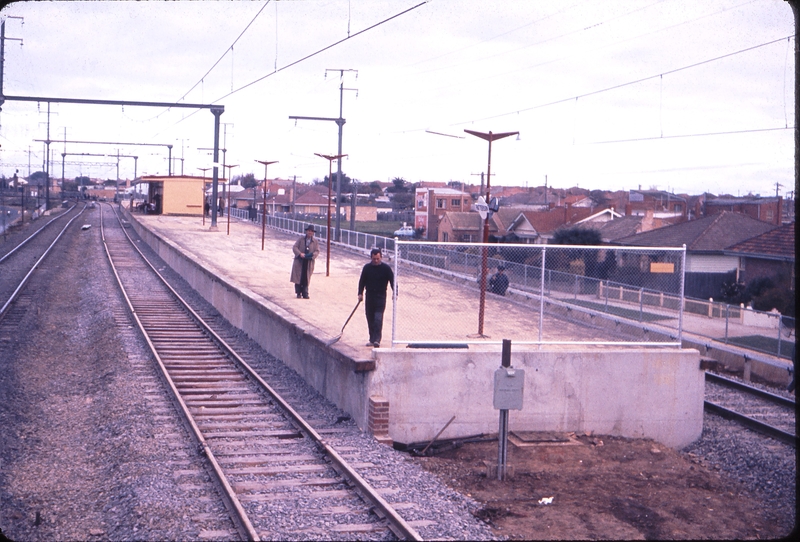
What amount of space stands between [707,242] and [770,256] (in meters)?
8.42

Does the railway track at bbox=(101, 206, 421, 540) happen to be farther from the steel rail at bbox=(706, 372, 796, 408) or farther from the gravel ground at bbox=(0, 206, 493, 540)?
the steel rail at bbox=(706, 372, 796, 408)

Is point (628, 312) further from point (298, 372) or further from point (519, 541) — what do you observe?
point (519, 541)

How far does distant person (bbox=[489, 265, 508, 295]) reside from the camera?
1688cm

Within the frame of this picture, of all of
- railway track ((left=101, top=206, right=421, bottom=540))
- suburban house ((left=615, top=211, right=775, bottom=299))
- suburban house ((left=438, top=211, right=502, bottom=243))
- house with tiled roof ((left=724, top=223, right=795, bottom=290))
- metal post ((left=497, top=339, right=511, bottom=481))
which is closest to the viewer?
railway track ((left=101, top=206, right=421, bottom=540))

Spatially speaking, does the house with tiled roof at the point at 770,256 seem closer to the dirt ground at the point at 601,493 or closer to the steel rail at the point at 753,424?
the steel rail at the point at 753,424

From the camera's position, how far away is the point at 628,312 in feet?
62.7

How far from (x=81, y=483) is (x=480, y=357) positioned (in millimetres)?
5198

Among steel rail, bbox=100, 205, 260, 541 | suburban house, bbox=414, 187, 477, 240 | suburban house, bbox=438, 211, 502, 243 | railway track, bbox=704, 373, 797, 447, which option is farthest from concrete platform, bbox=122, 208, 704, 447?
suburban house, bbox=414, 187, 477, 240

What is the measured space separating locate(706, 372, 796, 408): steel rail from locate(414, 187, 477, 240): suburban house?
25382mm

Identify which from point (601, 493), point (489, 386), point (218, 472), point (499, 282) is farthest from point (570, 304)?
point (218, 472)

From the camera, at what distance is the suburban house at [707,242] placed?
39188 millimetres

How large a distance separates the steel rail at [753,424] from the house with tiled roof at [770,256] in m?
19.2

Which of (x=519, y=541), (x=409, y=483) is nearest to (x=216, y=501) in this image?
(x=409, y=483)

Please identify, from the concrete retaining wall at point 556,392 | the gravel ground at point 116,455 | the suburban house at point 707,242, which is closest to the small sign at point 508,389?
the gravel ground at point 116,455
